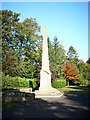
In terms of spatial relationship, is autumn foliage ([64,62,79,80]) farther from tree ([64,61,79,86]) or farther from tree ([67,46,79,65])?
tree ([67,46,79,65])

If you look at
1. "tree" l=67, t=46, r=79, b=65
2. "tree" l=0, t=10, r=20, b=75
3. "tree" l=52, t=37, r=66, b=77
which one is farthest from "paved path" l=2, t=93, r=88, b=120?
"tree" l=67, t=46, r=79, b=65

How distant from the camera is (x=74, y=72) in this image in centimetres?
4066

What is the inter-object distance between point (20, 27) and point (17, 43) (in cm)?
407

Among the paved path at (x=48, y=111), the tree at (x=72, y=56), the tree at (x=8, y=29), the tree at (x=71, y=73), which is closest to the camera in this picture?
the paved path at (x=48, y=111)

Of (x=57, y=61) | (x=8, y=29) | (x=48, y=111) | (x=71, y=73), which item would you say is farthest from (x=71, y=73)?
(x=48, y=111)

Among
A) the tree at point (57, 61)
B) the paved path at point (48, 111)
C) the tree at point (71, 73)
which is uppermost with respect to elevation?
the tree at point (57, 61)

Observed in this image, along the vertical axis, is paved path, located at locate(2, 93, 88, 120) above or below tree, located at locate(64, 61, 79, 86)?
below

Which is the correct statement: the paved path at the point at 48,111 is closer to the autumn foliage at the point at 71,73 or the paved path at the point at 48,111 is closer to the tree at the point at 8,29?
the tree at the point at 8,29

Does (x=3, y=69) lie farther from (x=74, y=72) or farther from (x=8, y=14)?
(x=74, y=72)

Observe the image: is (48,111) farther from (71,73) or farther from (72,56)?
(72,56)

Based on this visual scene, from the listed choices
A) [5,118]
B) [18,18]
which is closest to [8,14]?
[18,18]

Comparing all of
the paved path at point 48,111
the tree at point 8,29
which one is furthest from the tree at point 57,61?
the paved path at point 48,111

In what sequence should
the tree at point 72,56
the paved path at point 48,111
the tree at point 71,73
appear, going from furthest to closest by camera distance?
the tree at point 72,56 → the tree at point 71,73 → the paved path at point 48,111

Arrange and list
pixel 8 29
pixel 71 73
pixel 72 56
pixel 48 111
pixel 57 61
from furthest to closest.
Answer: pixel 72 56 → pixel 57 61 → pixel 71 73 → pixel 8 29 → pixel 48 111
